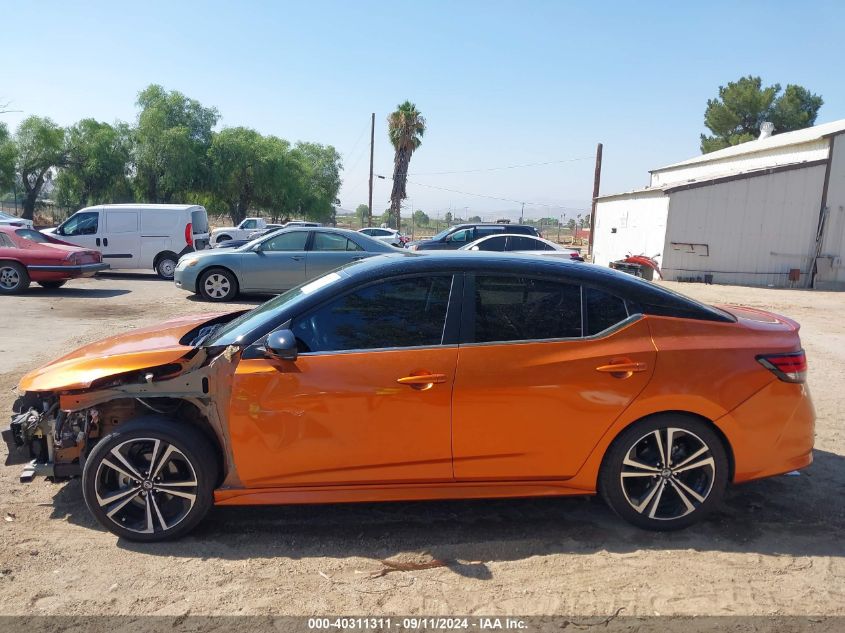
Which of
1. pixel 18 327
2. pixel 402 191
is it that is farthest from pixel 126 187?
pixel 18 327

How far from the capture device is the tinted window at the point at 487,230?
709 inches

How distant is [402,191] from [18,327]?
34554 mm

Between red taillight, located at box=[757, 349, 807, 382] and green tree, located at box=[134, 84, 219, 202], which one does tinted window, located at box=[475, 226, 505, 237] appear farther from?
green tree, located at box=[134, 84, 219, 202]

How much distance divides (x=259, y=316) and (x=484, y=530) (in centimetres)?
189

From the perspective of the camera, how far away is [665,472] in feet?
11.8

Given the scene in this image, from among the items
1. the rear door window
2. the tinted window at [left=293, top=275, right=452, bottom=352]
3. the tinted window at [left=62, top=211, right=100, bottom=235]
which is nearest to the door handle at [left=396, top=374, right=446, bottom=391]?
the tinted window at [left=293, top=275, right=452, bottom=352]

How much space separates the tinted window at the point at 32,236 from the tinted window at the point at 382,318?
40.8 ft

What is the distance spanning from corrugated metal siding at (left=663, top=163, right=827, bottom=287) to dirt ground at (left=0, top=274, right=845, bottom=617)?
59.1ft

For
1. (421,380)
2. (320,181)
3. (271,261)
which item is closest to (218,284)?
(271,261)

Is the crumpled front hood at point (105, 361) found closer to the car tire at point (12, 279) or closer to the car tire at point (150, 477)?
the car tire at point (150, 477)

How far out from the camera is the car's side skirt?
3469mm

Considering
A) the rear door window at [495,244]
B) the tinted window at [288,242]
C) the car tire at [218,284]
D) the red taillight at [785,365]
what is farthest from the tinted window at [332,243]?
the red taillight at [785,365]

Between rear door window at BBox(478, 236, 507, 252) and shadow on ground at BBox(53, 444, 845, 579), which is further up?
rear door window at BBox(478, 236, 507, 252)

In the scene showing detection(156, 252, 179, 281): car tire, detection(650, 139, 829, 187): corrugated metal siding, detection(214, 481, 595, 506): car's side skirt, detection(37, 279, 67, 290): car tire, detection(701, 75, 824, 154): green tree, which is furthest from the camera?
detection(701, 75, 824, 154): green tree
